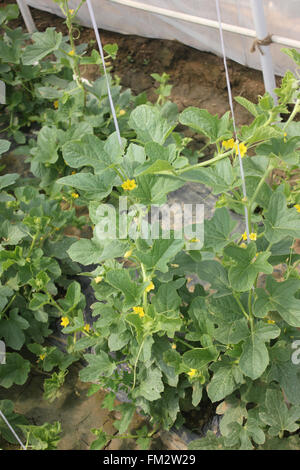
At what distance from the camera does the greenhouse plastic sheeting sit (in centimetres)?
220

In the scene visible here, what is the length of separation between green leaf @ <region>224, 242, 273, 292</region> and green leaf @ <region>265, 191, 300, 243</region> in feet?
0.17

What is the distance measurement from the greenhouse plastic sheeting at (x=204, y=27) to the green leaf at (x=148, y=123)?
49.9 inches

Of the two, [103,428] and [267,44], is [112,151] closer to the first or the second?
[103,428]

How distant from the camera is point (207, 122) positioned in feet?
3.87

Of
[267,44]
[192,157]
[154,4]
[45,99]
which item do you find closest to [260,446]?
[192,157]

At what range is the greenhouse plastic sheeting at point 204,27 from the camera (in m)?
2.20

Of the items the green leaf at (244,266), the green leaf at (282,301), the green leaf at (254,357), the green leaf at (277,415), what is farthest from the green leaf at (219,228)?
the green leaf at (277,415)

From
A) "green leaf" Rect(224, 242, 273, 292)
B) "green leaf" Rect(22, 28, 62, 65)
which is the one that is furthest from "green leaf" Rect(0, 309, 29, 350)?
"green leaf" Rect(22, 28, 62, 65)

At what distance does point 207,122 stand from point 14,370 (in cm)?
106

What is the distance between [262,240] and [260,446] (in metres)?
0.56

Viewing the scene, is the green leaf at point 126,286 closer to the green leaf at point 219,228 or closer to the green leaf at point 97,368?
the green leaf at point 219,228

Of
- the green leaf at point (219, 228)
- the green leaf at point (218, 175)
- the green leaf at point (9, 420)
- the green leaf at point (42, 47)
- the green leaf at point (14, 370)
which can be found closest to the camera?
the green leaf at point (218, 175)

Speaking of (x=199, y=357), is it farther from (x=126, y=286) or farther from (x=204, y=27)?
(x=204, y=27)

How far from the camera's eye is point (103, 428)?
1708mm
